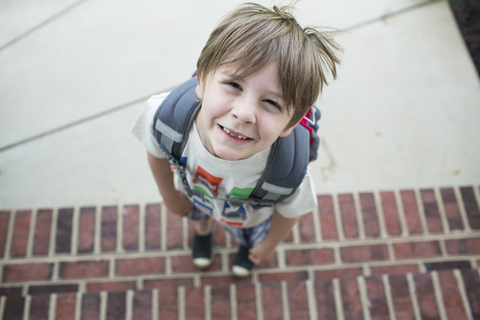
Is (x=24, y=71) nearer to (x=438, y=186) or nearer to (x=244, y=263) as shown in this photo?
(x=244, y=263)

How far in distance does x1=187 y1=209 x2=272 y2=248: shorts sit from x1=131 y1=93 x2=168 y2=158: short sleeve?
508 mm

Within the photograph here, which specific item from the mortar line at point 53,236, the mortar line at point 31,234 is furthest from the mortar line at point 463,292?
the mortar line at point 31,234

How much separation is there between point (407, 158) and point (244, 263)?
116 cm

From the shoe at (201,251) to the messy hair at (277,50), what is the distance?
1.04m

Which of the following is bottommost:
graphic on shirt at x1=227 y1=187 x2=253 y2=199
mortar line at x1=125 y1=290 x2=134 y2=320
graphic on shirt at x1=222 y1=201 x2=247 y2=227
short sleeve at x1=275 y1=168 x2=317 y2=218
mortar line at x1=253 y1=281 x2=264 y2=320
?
mortar line at x1=253 y1=281 x2=264 y2=320

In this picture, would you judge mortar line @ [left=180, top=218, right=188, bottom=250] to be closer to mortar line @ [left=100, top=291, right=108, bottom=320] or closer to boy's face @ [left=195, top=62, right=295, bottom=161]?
mortar line @ [left=100, top=291, right=108, bottom=320]

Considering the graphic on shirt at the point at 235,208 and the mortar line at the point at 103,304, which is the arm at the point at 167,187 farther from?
the mortar line at the point at 103,304

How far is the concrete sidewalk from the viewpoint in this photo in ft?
7.07

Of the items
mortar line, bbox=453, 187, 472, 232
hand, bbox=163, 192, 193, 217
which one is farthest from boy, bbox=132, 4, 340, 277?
mortar line, bbox=453, 187, 472, 232

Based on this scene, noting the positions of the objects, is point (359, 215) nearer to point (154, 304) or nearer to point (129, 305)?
point (154, 304)

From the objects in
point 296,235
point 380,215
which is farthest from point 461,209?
point 296,235

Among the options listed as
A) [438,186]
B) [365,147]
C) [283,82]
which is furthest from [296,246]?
[283,82]

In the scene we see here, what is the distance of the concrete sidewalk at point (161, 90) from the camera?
2154mm

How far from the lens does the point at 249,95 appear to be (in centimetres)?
89
